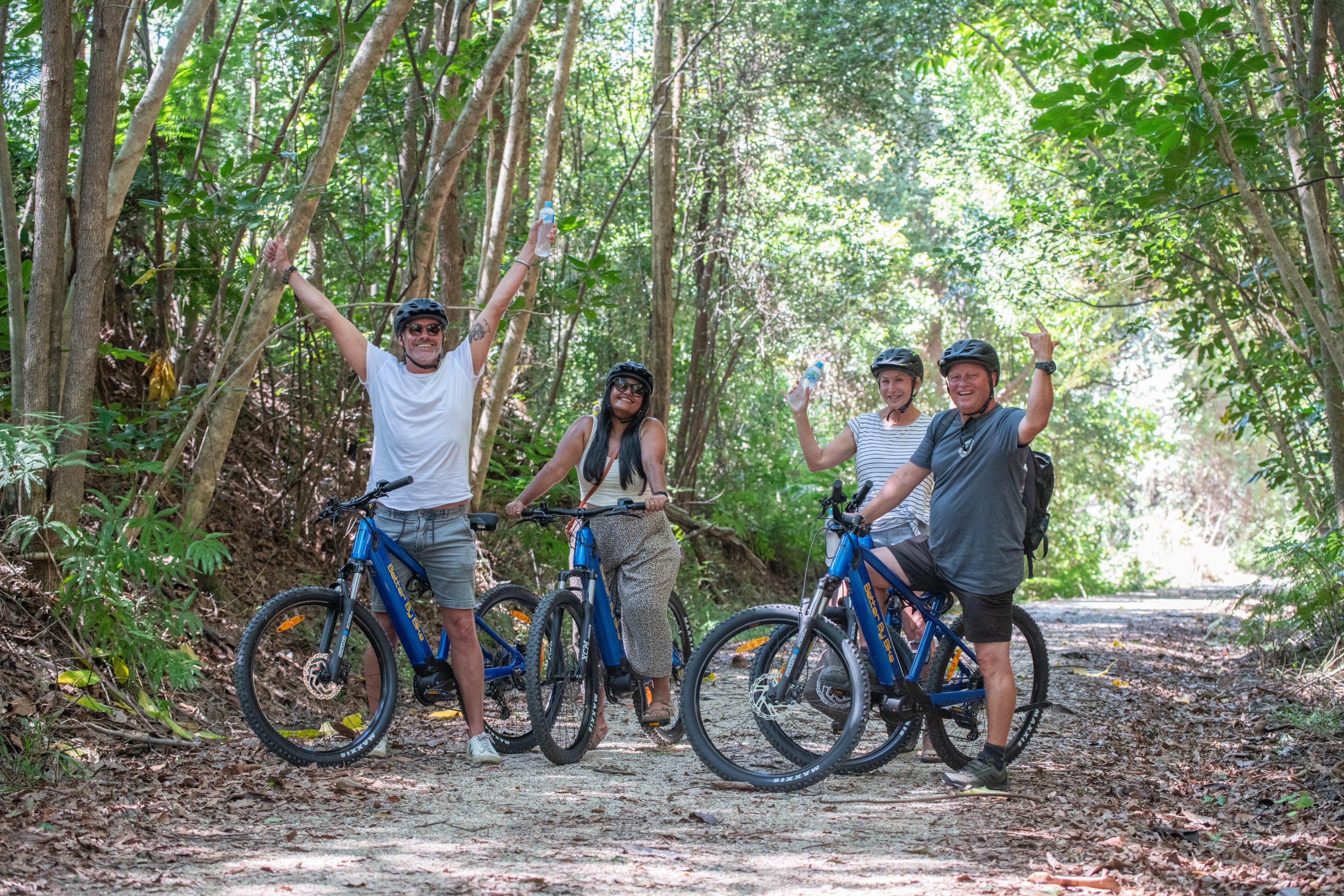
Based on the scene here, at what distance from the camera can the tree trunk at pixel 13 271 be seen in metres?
5.78

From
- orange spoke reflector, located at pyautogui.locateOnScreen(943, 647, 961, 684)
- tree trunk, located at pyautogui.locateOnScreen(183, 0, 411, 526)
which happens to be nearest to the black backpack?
orange spoke reflector, located at pyautogui.locateOnScreen(943, 647, 961, 684)

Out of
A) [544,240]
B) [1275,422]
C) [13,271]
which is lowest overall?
[1275,422]

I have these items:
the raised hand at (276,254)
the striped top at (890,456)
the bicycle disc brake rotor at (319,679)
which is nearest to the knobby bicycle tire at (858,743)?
the striped top at (890,456)

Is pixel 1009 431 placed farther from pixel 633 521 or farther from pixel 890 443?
pixel 633 521

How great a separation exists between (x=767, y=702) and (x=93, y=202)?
13.9ft

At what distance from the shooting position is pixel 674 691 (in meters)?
6.91

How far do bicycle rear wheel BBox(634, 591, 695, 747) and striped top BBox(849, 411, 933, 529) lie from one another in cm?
130

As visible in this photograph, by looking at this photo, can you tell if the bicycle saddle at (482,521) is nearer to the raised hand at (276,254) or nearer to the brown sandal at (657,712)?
the brown sandal at (657,712)

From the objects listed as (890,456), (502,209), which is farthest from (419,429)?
(502,209)

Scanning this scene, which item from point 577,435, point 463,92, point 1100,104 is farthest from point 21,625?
point 1100,104

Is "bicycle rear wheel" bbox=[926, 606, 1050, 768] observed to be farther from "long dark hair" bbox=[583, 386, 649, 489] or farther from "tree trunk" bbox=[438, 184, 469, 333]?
"tree trunk" bbox=[438, 184, 469, 333]

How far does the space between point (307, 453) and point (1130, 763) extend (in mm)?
6078

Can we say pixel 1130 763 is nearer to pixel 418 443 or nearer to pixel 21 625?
pixel 418 443

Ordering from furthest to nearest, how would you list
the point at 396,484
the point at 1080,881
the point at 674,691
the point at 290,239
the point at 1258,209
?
the point at 1258,209 → the point at 674,691 → the point at 290,239 → the point at 396,484 → the point at 1080,881
